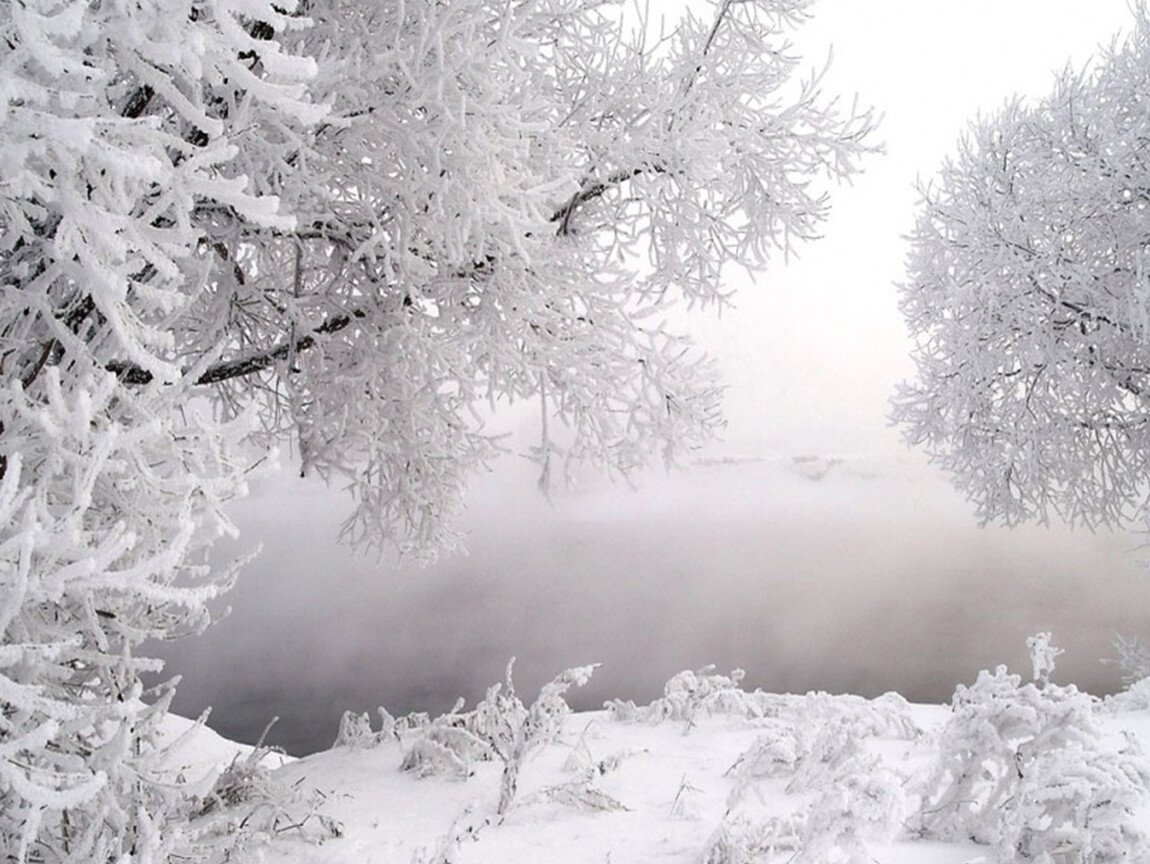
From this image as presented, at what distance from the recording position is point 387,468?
233 inches

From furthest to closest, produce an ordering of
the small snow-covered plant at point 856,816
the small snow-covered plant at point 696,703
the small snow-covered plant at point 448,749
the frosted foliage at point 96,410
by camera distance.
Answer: the small snow-covered plant at point 696,703 → the small snow-covered plant at point 448,749 → the small snow-covered plant at point 856,816 → the frosted foliage at point 96,410

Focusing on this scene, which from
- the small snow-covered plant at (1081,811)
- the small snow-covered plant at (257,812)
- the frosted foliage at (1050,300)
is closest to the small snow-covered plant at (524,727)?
the small snow-covered plant at (257,812)

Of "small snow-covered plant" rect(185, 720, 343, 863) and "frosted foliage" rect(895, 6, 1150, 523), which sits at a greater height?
"frosted foliage" rect(895, 6, 1150, 523)

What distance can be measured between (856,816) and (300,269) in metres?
3.77

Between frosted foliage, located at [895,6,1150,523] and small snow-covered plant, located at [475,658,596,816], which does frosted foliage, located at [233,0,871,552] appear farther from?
frosted foliage, located at [895,6,1150,523]

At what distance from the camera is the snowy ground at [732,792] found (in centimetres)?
299

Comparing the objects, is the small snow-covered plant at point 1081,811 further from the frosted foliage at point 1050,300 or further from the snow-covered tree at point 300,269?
the frosted foliage at point 1050,300

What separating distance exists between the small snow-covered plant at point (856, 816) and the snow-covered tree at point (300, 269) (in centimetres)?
203

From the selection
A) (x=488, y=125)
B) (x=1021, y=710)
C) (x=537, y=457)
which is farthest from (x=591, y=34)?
(x=1021, y=710)

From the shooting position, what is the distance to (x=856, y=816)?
111 inches

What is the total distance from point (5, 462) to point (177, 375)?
0.98 meters

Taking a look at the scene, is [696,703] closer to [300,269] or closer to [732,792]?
[732,792]

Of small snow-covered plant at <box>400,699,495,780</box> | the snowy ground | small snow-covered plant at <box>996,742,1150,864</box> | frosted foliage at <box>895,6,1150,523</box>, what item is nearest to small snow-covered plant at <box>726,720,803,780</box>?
the snowy ground

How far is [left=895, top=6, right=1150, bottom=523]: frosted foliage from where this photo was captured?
835 cm
